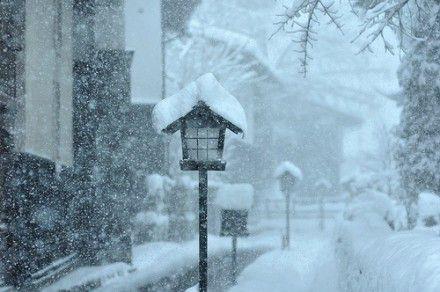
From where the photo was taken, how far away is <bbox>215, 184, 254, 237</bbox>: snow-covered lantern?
11992 millimetres

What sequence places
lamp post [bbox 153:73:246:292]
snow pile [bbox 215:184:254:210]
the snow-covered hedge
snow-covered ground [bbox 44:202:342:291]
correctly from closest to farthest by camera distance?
the snow-covered hedge
lamp post [bbox 153:73:246:292]
snow-covered ground [bbox 44:202:342:291]
snow pile [bbox 215:184:254:210]

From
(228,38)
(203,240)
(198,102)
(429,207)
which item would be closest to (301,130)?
(228,38)

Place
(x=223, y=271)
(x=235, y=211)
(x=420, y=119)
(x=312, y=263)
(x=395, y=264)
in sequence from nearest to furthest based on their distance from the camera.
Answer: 1. (x=395, y=264)
2. (x=235, y=211)
3. (x=420, y=119)
4. (x=223, y=271)
5. (x=312, y=263)

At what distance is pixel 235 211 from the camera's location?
12.1 meters

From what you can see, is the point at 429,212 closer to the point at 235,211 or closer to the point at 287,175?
the point at 235,211

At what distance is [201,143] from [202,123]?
263 millimetres

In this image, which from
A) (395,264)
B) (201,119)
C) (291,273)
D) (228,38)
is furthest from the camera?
(228,38)

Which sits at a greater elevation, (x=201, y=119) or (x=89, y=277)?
(x=201, y=119)

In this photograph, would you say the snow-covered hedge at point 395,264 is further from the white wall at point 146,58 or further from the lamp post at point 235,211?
the white wall at point 146,58

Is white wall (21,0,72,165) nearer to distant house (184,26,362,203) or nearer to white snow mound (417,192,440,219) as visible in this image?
white snow mound (417,192,440,219)

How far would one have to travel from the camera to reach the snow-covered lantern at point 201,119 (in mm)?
6996

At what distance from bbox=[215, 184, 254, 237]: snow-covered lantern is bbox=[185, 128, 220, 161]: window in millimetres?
4930

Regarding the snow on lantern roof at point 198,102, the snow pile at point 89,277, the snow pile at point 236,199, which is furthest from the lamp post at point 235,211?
the snow on lantern roof at point 198,102

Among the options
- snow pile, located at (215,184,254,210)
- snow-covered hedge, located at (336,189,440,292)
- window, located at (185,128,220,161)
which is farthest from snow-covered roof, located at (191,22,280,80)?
window, located at (185,128,220,161)
